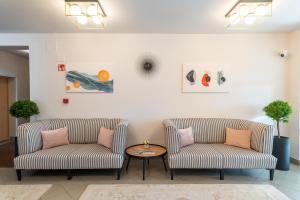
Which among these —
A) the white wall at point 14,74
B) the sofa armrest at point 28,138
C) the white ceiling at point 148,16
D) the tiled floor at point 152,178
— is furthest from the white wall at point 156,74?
the white wall at point 14,74

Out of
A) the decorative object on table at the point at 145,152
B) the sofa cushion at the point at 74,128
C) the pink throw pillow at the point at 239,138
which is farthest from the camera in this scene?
the sofa cushion at the point at 74,128

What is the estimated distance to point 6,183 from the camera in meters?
2.77

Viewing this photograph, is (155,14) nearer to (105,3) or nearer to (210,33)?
(105,3)

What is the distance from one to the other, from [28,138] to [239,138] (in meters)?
3.46

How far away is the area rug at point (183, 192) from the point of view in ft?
7.77

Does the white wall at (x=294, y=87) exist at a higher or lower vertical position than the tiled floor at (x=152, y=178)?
higher

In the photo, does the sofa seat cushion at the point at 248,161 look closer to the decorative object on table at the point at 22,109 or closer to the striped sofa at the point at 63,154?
the striped sofa at the point at 63,154

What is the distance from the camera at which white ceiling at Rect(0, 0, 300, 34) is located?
249 centimetres

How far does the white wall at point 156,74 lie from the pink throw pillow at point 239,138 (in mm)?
596

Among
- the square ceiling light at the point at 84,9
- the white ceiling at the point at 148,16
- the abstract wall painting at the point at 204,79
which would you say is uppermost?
the white ceiling at the point at 148,16

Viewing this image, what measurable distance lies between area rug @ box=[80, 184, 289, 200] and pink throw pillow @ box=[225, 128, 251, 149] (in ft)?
2.23

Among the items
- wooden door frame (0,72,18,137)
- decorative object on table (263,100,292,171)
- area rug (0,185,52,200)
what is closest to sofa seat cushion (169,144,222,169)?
decorative object on table (263,100,292,171)

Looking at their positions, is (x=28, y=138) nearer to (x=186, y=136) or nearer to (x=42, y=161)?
(x=42, y=161)

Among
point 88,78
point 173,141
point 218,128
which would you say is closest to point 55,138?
point 88,78
